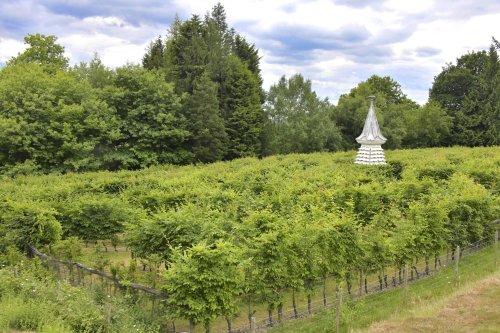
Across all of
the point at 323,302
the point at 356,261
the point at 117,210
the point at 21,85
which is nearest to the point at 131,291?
the point at 323,302

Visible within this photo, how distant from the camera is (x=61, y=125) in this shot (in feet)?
125

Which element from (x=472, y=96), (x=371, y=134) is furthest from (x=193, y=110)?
(x=472, y=96)

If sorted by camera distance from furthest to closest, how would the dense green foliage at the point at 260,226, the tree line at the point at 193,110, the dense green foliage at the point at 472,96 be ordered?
the dense green foliage at the point at 472,96 < the tree line at the point at 193,110 < the dense green foliage at the point at 260,226

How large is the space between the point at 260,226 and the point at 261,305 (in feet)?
7.79

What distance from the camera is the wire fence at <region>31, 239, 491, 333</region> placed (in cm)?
1166

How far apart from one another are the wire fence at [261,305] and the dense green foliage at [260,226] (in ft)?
1.92

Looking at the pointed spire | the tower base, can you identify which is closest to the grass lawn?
the tower base

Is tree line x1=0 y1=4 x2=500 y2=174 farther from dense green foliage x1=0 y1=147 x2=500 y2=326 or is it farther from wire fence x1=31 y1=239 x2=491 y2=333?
wire fence x1=31 y1=239 x2=491 y2=333

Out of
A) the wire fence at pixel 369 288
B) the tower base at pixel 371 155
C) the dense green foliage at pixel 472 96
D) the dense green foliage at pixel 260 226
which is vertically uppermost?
the dense green foliage at pixel 472 96

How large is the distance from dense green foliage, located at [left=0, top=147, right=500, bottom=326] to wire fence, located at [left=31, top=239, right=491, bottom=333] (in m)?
0.58

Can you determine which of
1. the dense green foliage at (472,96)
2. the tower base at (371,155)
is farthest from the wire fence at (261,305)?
the dense green foliage at (472,96)

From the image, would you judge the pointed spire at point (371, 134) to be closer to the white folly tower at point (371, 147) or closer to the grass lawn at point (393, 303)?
the white folly tower at point (371, 147)

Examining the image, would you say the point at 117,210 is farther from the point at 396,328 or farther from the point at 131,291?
the point at 396,328

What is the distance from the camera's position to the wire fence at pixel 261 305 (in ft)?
38.3
